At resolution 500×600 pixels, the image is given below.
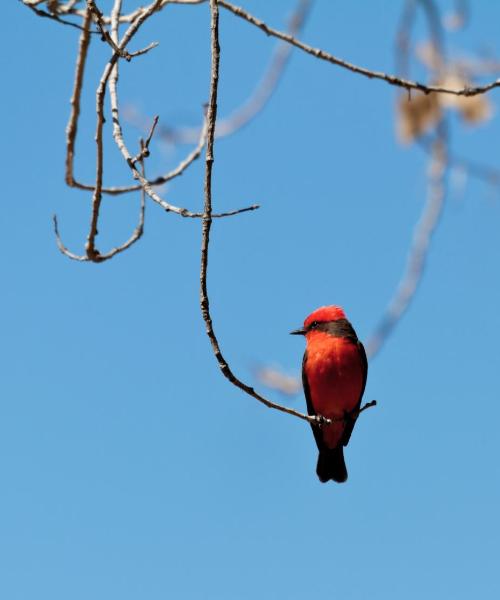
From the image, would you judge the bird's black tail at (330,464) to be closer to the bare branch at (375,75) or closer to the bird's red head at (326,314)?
the bird's red head at (326,314)

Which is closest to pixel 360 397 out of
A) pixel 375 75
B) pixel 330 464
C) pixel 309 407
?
pixel 309 407

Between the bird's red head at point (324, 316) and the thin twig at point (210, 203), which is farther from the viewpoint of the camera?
the bird's red head at point (324, 316)

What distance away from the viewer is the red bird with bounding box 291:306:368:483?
6867 mm

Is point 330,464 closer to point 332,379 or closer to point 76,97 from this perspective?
point 332,379

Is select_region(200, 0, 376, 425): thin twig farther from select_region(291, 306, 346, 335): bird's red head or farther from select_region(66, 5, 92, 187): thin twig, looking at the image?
select_region(291, 306, 346, 335): bird's red head

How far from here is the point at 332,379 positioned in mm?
6840

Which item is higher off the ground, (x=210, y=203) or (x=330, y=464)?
(x=330, y=464)

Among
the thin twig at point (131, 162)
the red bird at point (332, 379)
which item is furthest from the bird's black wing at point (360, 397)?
the thin twig at point (131, 162)

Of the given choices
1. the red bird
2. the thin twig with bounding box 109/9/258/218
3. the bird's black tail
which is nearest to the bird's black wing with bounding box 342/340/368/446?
the red bird

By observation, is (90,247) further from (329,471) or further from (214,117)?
(329,471)

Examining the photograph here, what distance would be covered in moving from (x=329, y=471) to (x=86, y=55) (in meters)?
3.98

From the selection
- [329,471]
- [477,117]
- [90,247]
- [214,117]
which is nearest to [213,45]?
[214,117]

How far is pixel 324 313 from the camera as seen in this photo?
24.0ft

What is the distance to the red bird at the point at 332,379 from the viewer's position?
6867 millimetres
